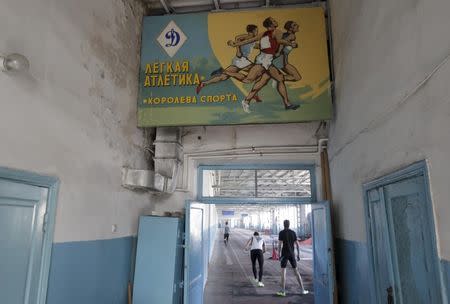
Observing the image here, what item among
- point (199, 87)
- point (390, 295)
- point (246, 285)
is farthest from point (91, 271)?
point (246, 285)

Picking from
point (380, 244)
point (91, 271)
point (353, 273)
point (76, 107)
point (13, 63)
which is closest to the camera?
point (13, 63)

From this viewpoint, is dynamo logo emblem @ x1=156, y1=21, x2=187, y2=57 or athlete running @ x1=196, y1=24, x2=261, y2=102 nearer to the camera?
athlete running @ x1=196, y1=24, x2=261, y2=102

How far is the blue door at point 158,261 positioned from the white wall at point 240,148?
90 centimetres

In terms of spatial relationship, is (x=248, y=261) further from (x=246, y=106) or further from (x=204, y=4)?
(x=204, y=4)

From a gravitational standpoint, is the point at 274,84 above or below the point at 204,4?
below

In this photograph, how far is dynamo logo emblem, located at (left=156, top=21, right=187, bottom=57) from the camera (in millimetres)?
4531

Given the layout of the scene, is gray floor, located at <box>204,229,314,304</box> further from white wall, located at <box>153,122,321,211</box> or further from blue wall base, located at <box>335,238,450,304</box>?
white wall, located at <box>153,122,321,211</box>

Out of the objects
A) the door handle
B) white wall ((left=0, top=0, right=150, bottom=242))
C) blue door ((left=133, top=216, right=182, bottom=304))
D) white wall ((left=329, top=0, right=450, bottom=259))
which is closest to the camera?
white wall ((left=329, top=0, right=450, bottom=259))

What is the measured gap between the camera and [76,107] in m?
2.91

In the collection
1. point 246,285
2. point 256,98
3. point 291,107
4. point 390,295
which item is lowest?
point 246,285

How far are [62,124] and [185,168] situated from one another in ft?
8.42

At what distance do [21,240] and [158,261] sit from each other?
1.97 meters

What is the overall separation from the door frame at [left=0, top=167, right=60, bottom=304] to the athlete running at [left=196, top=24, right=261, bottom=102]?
7.55 feet

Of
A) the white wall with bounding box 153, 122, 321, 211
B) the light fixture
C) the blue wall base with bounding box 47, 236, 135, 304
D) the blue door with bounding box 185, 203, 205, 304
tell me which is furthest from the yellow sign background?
the light fixture
